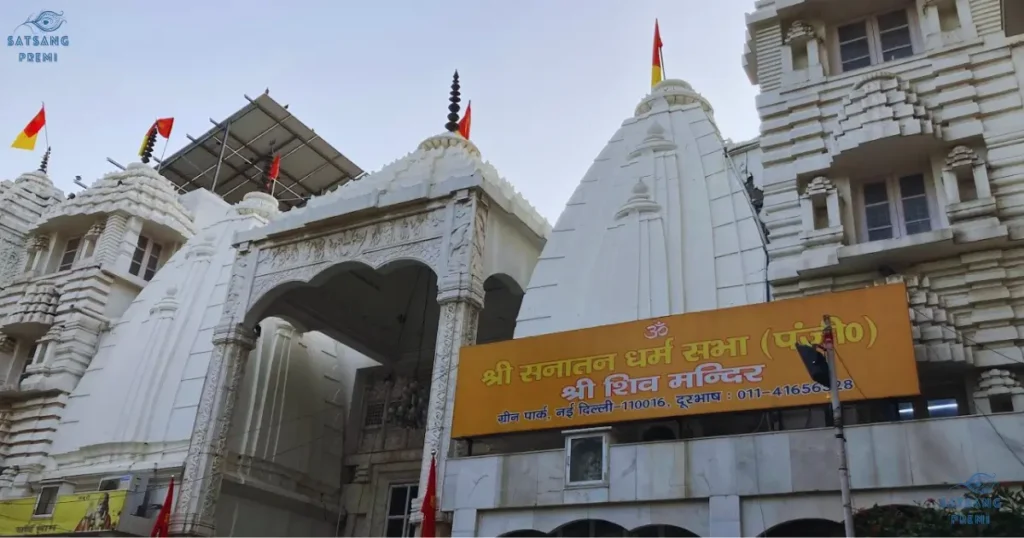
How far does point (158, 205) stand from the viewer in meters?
32.4

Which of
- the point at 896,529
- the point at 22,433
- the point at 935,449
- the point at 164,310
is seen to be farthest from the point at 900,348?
the point at 22,433

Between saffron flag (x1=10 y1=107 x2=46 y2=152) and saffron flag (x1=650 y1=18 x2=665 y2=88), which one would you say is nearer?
saffron flag (x1=650 y1=18 x2=665 y2=88)

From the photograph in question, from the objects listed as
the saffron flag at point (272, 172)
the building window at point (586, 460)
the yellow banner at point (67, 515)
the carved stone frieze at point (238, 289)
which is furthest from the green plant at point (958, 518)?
the saffron flag at point (272, 172)

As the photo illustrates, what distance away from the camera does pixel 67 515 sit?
71.9 ft

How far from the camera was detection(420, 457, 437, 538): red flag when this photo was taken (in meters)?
15.7

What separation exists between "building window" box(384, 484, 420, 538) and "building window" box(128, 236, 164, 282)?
13.7m

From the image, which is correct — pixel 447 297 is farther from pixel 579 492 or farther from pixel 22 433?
pixel 22 433

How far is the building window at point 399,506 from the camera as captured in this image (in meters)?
24.8

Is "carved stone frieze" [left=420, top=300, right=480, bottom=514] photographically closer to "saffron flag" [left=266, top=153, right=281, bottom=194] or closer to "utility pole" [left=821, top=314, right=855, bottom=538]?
"utility pole" [left=821, top=314, right=855, bottom=538]

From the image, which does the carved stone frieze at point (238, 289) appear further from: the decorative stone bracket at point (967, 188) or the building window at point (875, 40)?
the decorative stone bracket at point (967, 188)

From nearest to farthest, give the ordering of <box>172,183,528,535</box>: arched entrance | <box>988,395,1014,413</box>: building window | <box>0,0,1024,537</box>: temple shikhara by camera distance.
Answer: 1. <box>988,395,1014,413</box>: building window
2. <box>0,0,1024,537</box>: temple shikhara
3. <box>172,183,528,535</box>: arched entrance

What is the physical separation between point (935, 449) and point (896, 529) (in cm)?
150

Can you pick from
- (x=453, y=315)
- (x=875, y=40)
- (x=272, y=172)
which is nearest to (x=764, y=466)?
(x=453, y=315)

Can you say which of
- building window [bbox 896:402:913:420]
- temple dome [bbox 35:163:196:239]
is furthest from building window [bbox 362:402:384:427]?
building window [bbox 896:402:913:420]
